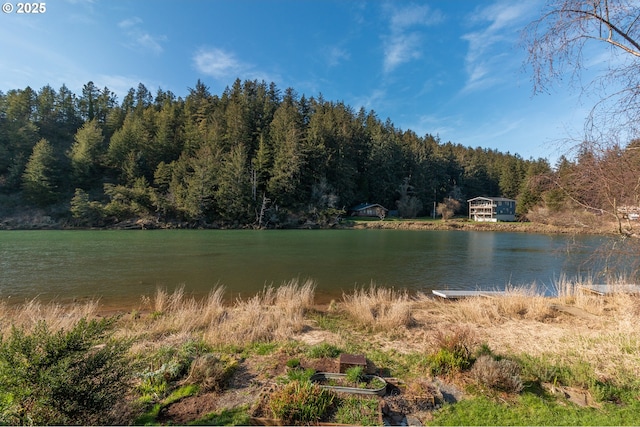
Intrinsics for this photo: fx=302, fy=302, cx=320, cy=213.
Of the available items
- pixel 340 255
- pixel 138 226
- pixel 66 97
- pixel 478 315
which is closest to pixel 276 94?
pixel 138 226

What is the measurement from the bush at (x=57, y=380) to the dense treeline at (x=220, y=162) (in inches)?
2156

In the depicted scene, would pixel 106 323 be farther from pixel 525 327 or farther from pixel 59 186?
pixel 59 186

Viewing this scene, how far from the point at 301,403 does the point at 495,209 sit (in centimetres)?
7952

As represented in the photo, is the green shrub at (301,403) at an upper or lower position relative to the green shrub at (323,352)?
upper

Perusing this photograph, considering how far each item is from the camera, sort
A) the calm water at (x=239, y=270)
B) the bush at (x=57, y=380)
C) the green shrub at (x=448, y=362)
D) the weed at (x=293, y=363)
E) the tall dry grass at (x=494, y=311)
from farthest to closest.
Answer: the calm water at (x=239, y=270) < the tall dry grass at (x=494, y=311) < the weed at (x=293, y=363) < the green shrub at (x=448, y=362) < the bush at (x=57, y=380)

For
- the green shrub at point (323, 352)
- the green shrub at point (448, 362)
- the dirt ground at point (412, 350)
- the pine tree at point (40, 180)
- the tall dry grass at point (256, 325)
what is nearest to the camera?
the dirt ground at point (412, 350)

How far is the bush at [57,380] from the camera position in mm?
2803

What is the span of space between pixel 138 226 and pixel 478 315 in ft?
183

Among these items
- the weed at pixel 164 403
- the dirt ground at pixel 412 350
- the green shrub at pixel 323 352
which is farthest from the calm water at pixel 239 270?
the weed at pixel 164 403

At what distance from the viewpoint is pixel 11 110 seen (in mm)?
72062

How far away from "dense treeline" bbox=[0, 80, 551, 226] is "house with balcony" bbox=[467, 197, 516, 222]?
11.6 metres

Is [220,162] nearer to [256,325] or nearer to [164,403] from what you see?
[256,325]

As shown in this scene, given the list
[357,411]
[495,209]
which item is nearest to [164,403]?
[357,411]

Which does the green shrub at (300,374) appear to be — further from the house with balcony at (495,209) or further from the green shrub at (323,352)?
the house with balcony at (495,209)
